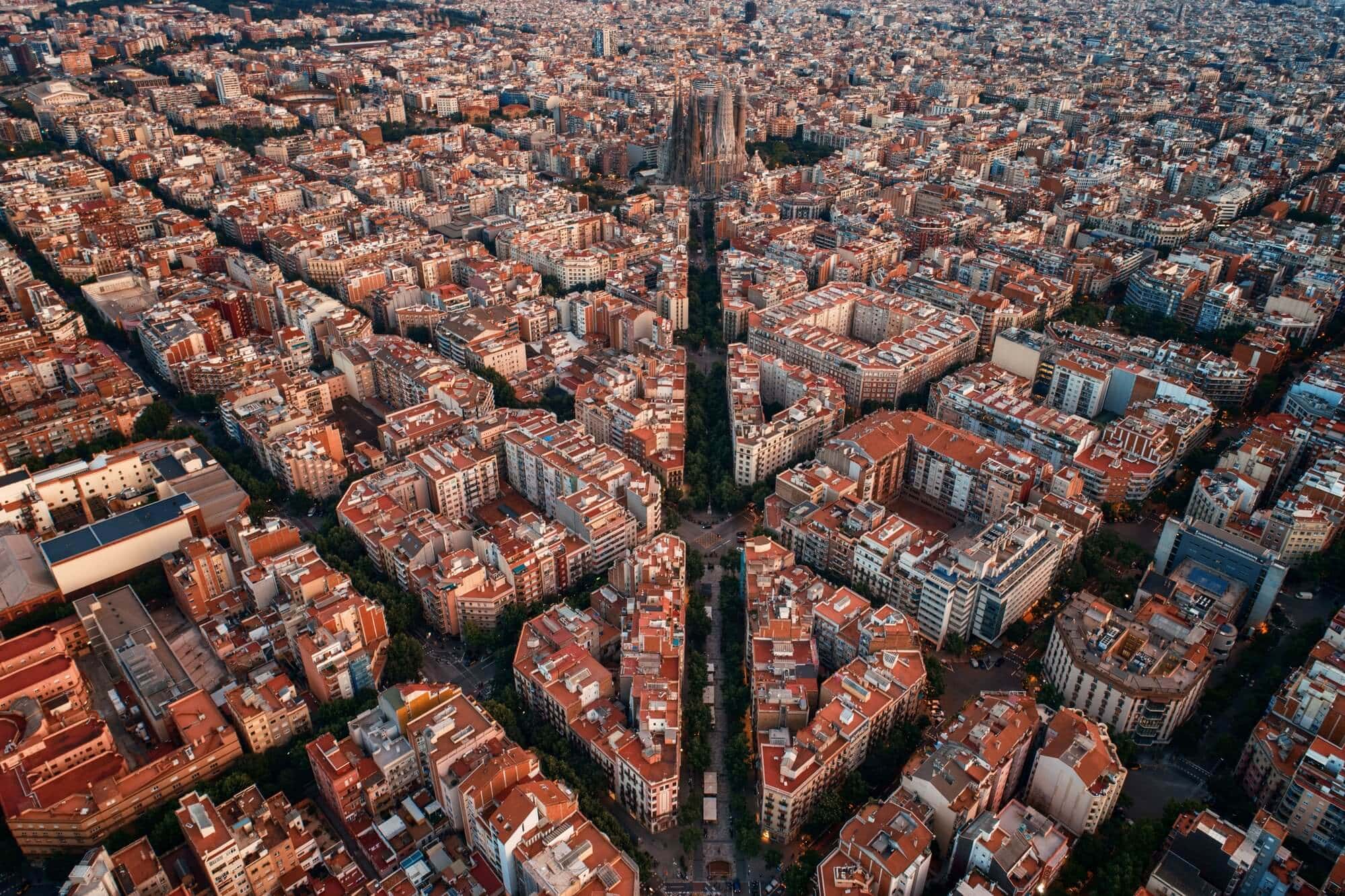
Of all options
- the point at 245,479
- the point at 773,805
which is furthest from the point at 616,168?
the point at 773,805

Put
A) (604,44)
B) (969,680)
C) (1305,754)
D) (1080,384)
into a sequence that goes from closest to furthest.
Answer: (1305,754)
(969,680)
(1080,384)
(604,44)

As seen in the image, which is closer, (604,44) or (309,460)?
(309,460)

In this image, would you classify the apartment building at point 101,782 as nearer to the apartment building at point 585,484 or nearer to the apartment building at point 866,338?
the apartment building at point 585,484

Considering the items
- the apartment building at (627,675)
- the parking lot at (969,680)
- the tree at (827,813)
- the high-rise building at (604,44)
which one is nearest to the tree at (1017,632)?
the parking lot at (969,680)

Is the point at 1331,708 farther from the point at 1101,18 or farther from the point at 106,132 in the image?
the point at 1101,18

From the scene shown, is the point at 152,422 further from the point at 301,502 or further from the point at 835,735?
the point at 835,735

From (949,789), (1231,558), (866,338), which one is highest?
(1231,558)

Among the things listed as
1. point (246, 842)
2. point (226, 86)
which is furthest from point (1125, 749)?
point (226, 86)
